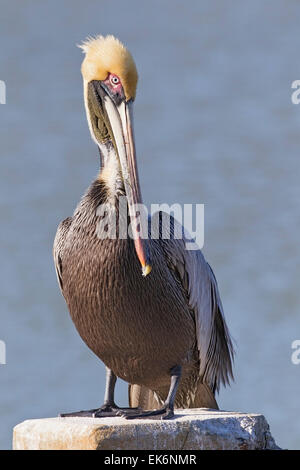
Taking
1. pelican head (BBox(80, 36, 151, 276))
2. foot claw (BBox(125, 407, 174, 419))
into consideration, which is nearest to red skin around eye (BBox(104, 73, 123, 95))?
pelican head (BBox(80, 36, 151, 276))

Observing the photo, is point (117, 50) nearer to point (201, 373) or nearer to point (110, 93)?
point (110, 93)

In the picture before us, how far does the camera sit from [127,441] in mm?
4680

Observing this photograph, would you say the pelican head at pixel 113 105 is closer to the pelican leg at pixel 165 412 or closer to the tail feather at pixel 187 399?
the pelican leg at pixel 165 412

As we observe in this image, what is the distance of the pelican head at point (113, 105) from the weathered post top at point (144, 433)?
37.6 inches

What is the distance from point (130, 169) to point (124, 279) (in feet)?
1.91

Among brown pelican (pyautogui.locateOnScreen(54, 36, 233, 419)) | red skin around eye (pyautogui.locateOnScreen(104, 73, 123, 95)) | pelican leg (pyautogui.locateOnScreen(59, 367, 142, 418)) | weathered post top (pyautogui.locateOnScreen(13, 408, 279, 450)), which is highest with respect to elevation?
red skin around eye (pyautogui.locateOnScreen(104, 73, 123, 95))

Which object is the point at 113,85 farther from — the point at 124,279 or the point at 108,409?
the point at 108,409

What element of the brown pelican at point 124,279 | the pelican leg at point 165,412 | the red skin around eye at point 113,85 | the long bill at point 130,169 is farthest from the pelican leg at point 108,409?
the red skin around eye at point 113,85

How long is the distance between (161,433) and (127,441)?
0.17 meters

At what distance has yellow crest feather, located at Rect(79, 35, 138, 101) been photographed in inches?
206

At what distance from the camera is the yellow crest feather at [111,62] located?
5.22 meters

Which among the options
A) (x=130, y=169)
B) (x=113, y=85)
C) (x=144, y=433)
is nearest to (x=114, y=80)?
(x=113, y=85)

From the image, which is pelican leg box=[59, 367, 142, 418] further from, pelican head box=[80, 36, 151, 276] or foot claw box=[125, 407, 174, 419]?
pelican head box=[80, 36, 151, 276]
